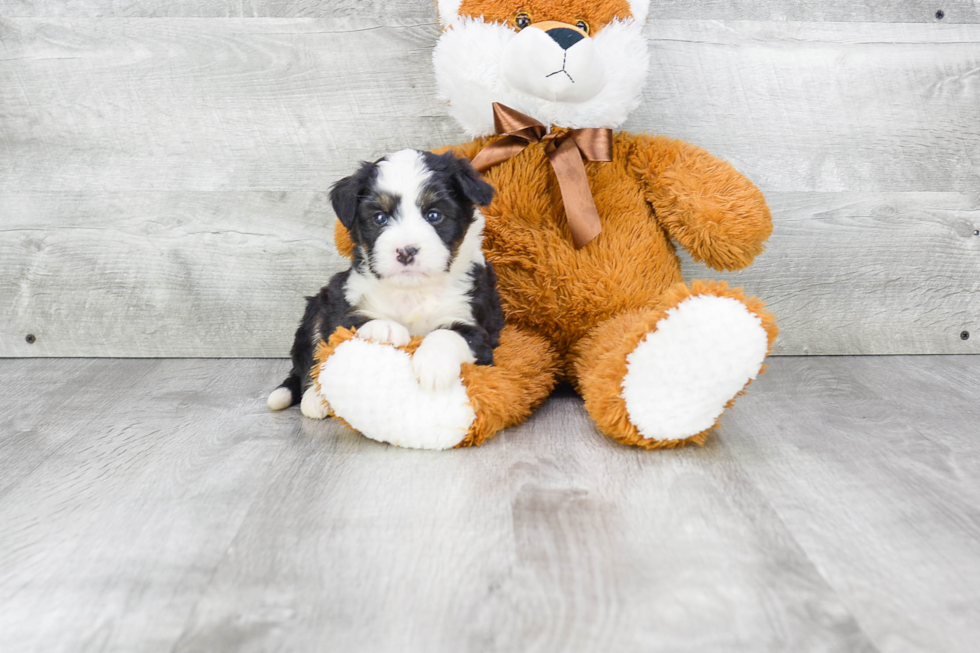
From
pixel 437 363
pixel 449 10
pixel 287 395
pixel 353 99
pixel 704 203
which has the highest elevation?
pixel 449 10

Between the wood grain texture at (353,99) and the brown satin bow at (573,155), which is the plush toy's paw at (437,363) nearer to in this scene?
the brown satin bow at (573,155)

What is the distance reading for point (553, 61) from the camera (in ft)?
5.93

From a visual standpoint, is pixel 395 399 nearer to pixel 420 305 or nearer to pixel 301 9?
pixel 420 305

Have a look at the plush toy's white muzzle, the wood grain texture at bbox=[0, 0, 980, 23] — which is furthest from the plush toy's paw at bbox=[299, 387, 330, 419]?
the wood grain texture at bbox=[0, 0, 980, 23]

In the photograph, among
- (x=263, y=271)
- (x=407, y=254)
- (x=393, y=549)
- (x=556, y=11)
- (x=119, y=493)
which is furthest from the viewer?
(x=263, y=271)

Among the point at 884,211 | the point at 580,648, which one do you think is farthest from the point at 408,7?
the point at 580,648

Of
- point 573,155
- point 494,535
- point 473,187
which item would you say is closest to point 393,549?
point 494,535

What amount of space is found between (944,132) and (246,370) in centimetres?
219

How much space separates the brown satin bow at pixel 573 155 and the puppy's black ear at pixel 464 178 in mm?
265

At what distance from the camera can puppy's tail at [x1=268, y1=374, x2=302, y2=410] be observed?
199 centimetres

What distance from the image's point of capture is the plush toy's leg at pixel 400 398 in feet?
5.35

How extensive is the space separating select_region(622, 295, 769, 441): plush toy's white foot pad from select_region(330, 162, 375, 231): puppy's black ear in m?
0.63

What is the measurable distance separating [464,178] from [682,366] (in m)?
0.58

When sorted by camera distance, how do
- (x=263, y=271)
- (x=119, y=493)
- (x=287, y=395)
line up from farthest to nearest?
(x=263, y=271) → (x=287, y=395) → (x=119, y=493)
